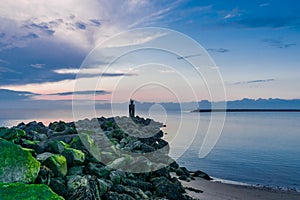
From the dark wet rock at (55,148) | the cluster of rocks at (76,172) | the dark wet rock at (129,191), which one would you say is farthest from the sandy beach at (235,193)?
the dark wet rock at (55,148)

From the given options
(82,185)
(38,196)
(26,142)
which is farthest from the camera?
(26,142)

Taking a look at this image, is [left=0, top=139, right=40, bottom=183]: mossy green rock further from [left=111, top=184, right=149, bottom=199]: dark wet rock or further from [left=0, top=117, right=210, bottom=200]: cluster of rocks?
[left=111, top=184, right=149, bottom=199]: dark wet rock

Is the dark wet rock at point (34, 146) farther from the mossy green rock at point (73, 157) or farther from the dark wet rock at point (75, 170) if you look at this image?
the dark wet rock at point (75, 170)

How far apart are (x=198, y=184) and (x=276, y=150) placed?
19.3 m

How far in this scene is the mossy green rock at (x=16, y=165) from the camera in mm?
6051

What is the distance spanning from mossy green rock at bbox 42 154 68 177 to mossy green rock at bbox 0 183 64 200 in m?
2.24

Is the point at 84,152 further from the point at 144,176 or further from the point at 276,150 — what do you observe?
the point at 276,150

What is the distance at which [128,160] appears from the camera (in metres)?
10.6

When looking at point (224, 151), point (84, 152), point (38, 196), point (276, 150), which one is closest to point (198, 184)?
point (84, 152)

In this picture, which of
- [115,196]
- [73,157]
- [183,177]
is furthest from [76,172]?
[183,177]

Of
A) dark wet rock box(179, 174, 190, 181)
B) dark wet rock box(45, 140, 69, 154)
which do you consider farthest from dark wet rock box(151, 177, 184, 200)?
dark wet rock box(179, 174, 190, 181)

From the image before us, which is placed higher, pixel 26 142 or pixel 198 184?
pixel 26 142

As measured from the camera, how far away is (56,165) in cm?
761

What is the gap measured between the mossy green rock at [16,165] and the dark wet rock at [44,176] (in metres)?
0.20
